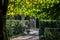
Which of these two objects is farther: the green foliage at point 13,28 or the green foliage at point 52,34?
the green foliage at point 13,28

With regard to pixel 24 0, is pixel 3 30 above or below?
below

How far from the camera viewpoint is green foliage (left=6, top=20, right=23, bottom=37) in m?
20.9

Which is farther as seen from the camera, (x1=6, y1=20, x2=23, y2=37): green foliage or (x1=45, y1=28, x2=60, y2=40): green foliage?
(x1=6, y1=20, x2=23, y2=37): green foliage

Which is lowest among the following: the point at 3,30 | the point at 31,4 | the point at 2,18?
the point at 3,30

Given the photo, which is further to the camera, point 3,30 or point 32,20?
point 32,20

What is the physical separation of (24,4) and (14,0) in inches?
30.3

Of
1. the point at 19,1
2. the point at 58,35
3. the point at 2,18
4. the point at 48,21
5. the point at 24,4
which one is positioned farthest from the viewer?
the point at 48,21

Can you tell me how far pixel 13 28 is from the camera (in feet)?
72.6

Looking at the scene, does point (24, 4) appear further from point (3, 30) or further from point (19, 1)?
point (3, 30)

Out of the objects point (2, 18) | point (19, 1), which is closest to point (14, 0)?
point (19, 1)

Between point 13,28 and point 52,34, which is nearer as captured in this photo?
point 52,34

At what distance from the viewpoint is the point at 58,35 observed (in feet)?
40.5

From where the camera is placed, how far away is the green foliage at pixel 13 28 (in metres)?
20.9

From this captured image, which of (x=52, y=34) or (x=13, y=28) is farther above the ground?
(x=52, y=34)
